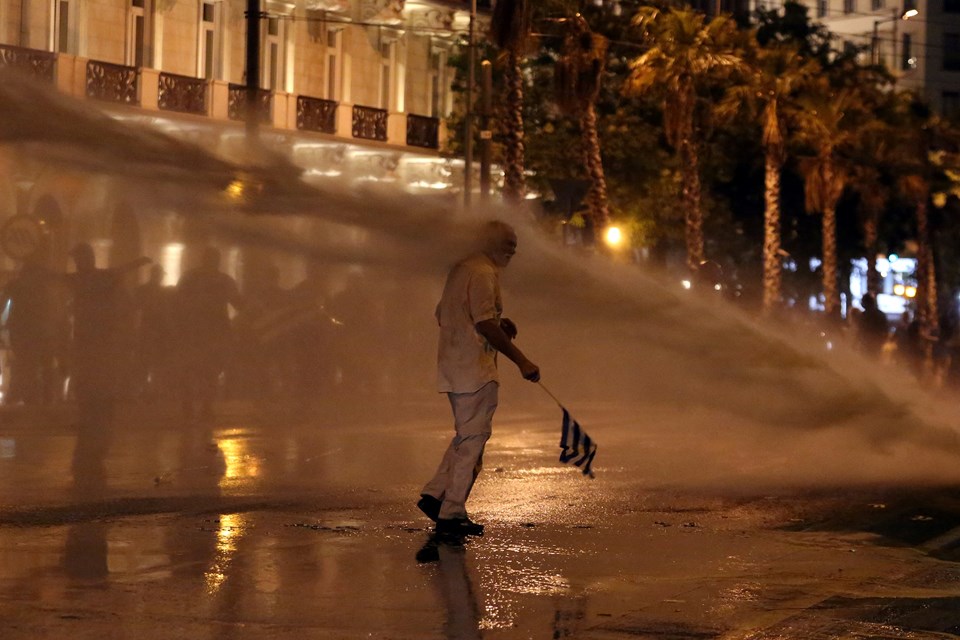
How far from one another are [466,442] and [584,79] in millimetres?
25805

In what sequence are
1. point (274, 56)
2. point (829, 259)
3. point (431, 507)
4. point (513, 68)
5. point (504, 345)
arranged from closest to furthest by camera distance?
point (504, 345) < point (431, 507) < point (513, 68) < point (274, 56) < point (829, 259)

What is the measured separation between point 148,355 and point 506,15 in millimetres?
16605

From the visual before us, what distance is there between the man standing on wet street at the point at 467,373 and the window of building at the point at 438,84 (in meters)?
33.1

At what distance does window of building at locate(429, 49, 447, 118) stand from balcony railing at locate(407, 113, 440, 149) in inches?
84.4

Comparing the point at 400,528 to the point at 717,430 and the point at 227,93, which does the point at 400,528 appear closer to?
the point at 717,430

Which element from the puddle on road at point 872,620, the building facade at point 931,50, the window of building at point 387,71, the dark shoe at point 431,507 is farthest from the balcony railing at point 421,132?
the building facade at point 931,50

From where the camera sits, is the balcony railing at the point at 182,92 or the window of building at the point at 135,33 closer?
the balcony railing at the point at 182,92

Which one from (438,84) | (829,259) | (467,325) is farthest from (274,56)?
(467,325)

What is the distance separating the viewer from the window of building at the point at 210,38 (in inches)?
1259

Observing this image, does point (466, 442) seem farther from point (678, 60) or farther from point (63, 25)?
point (678, 60)

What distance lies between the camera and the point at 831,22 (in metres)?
114

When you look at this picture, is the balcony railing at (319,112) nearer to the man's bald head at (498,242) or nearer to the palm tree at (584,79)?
the palm tree at (584,79)

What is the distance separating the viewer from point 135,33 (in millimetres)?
30531

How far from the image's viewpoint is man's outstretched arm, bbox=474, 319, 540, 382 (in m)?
8.25
